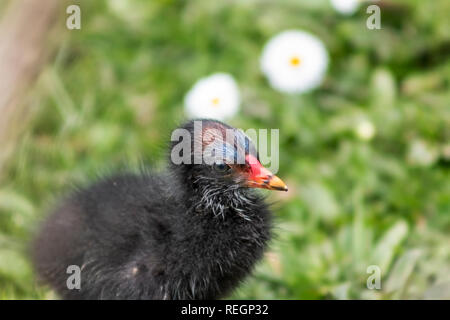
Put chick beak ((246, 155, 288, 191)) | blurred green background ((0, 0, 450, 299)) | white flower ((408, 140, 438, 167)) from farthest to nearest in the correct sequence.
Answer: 1. white flower ((408, 140, 438, 167))
2. blurred green background ((0, 0, 450, 299))
3. chick beak ((246, 155, 288, 191))

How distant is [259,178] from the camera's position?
414 centimetres

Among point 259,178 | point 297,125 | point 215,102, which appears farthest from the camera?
point 215,102

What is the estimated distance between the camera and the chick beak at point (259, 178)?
412cm

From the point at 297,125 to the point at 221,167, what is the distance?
7.88 ft

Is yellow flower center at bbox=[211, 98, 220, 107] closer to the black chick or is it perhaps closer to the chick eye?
the black chick

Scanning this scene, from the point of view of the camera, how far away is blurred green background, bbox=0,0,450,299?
17.0 feet

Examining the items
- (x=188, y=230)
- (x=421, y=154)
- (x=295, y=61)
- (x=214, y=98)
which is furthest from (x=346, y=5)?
(x=188, y=230)

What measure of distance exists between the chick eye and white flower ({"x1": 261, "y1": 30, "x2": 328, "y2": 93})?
2628mm

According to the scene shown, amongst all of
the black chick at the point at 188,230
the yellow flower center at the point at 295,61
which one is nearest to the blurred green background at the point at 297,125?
the yellow flower center at the point at 295,61

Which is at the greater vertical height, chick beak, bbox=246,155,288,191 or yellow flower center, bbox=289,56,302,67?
yellow flower center, bbox=289,56,302,67

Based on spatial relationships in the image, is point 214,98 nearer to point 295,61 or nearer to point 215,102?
point 215,102

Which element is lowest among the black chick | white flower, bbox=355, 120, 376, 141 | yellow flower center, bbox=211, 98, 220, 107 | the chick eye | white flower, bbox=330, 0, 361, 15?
the black chick

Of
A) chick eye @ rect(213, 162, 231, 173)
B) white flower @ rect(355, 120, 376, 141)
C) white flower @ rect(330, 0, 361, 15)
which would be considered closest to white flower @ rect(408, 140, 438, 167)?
white flower @ rect(355, 120, 376, 141)
